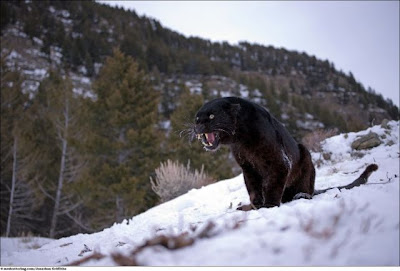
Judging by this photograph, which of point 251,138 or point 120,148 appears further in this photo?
point 120,148

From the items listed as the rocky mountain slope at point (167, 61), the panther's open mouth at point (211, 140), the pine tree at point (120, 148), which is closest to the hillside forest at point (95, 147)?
the pine tree at point (120, 148)

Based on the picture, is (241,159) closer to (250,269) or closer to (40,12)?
(250,269)

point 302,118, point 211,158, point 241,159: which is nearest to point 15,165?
point 211,158

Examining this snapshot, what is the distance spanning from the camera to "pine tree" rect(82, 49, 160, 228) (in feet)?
42.7

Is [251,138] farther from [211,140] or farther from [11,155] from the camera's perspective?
[11,155]

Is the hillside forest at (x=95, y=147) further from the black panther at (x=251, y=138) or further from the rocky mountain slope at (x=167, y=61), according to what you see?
the rocky mountain slope at (x=167, y=61)

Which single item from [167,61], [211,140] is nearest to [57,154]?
[211,140]

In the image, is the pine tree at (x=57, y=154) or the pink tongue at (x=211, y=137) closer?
the pink tongue at (x=211, y=137)

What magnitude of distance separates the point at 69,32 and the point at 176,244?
59020 mm

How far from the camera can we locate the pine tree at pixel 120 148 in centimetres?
1300

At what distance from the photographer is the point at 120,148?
539 inches

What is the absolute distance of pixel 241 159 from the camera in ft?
7.98

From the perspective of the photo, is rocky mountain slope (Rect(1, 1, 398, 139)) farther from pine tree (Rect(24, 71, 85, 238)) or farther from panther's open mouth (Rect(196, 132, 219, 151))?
panther's open mouth (Rect(196, 132, 219, 151))

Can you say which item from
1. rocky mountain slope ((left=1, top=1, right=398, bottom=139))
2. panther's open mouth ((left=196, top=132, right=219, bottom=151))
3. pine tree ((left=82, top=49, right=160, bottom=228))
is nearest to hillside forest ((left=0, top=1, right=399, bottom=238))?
pine tree ((left=82, top=49, right=160, bottom=228))
